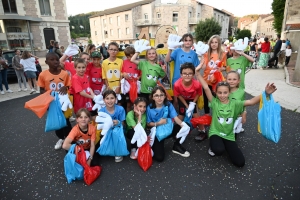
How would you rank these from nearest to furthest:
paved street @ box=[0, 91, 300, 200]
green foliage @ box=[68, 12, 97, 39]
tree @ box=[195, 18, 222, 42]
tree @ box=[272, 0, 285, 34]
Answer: paved street @ box=[0, 91, 300, 200], tree @ box=[272, 0, 285, 34], tree @ box=[195, 18, 222, 42], green foliage @ box=[68, 12, 97, 39]

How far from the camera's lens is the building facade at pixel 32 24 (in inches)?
642

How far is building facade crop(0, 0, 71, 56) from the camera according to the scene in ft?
53.5

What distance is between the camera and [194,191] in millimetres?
2076

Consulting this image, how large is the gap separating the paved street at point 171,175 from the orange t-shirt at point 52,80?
1.01m

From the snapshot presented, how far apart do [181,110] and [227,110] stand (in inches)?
29.7

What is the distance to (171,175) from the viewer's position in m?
2.35

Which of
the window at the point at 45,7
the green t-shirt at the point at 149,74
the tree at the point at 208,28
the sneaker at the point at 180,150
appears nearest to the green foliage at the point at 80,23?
the tree at the point at 208,28

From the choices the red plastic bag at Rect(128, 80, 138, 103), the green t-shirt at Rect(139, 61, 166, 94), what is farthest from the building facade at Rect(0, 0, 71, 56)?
the green t-shirt at Rect(139, 61, 166, 94)

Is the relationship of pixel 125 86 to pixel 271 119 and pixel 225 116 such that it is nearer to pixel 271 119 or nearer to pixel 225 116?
pixel 225 116

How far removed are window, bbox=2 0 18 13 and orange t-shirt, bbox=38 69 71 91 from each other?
1884 cm

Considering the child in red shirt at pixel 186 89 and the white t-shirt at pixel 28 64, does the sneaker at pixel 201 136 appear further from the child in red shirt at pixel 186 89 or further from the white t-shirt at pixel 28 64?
the white t-shirt at pixel 28 64

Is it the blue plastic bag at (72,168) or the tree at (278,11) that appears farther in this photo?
the tree at (278,11)

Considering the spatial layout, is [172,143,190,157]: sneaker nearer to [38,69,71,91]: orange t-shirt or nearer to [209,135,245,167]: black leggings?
[209,135,245,167]: black leggings

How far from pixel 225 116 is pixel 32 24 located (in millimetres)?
20368
